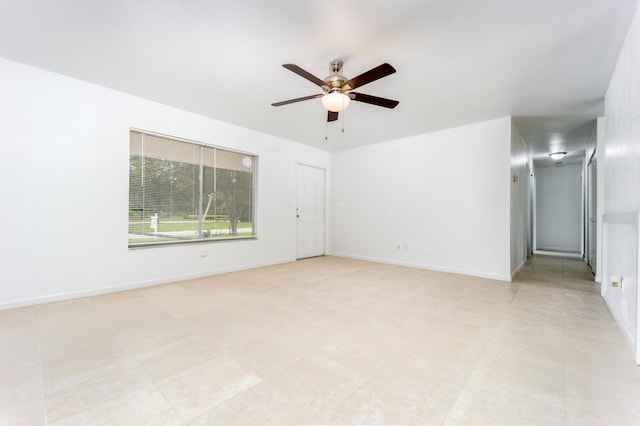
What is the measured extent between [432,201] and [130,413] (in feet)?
16.6

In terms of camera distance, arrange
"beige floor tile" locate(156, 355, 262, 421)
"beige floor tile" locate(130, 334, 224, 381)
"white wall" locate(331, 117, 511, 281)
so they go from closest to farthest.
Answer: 1. "beige floor tile" locate(156, 355, 262, 421)
2. "beige floor tile" locate(130, 334, 224, 381)
3. "white wall" locate(331, 117, 511, 281)

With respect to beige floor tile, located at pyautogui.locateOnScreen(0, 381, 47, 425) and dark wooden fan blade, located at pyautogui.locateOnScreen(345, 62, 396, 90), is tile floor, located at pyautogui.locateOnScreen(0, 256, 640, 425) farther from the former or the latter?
dark wooden fan blade, located at pyautogui.locateOnScreen(345, 62, 396, 90)

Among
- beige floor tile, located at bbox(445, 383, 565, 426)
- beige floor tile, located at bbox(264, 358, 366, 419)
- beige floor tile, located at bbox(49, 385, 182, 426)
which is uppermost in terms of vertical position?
beige floor tile, located at bbox(49, 385, 182, 426)

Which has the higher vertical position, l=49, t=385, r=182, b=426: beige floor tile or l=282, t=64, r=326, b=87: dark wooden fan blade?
l=282, t=64, r=326, b=87: dark wooden fan blade

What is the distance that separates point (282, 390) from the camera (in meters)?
1.60

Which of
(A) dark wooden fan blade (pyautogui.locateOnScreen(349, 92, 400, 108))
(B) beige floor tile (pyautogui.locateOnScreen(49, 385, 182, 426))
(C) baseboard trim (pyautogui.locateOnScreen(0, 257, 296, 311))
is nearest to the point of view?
(B) beige floor tile (pyautogui.locateOnScreen(49, 385, 182, 426))

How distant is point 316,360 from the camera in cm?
192

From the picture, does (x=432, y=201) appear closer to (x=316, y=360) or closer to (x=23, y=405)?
(x=316, y=360)

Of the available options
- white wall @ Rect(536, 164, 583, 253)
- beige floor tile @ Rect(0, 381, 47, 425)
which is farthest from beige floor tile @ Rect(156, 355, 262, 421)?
white wall @ Rect(536, 164, 583, 253)

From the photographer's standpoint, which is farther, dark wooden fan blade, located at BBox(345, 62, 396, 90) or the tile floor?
dark wooden fan blade, located at BBox(345, 62, 396, 90)

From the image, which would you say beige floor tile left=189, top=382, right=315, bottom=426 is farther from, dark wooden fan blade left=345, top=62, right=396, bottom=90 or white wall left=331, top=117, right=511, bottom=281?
Result: white wall left=331, top=117, right=511, bottom=281

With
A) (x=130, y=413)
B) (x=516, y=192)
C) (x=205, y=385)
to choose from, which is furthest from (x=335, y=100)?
(x=516, y=192)

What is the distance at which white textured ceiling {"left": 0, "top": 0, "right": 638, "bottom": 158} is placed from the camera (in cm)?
207

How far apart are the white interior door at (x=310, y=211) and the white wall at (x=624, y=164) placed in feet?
16.0
